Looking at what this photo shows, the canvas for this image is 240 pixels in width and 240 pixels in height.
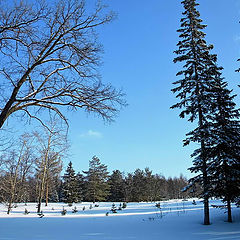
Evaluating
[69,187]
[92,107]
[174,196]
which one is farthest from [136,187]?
[92,107]

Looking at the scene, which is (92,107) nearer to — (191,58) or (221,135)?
(221,135)

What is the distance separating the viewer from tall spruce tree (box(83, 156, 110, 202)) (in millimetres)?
42947

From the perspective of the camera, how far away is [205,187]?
1020cm

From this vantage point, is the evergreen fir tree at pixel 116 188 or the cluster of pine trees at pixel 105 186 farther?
the evergreen fir tree at pixel 116 188

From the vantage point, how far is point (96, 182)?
43.4 metres

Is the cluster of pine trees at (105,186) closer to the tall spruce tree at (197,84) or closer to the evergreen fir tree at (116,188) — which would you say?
the evergreen fir tree at (116,188)

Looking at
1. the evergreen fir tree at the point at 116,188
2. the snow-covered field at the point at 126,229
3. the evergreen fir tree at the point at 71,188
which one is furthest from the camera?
the evergreen fir tree at the point at 116,188

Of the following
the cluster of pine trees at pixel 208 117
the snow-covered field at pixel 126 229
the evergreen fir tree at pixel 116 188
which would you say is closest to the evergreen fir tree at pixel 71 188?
the evergreen fir tree at pixel 116 188

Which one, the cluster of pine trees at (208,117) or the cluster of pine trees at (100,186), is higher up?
the cluster of pine trees at (208,117)

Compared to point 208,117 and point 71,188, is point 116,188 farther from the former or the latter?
point 208,117

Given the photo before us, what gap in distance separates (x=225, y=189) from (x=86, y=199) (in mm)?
42759

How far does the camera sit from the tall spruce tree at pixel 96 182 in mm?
42947

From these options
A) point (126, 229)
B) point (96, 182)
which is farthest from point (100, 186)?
point (126, 229)

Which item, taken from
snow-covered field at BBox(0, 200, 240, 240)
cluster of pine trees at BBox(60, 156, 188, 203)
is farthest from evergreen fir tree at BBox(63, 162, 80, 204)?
snow-covered field at BBox(0, 200, 240, 240)
